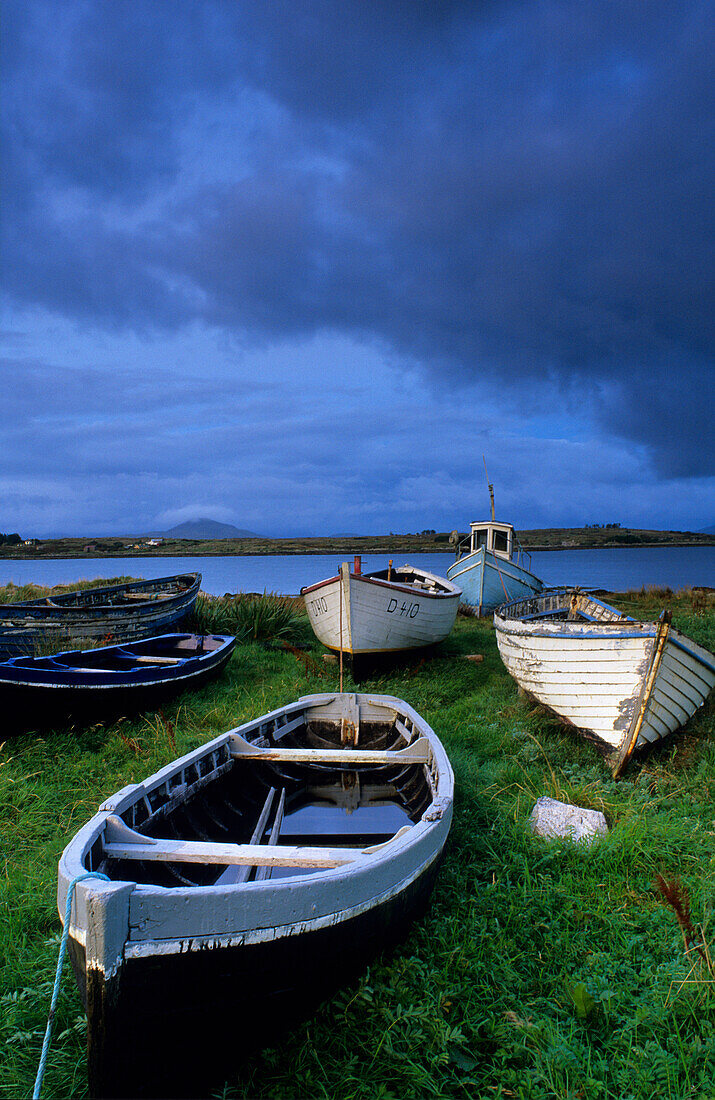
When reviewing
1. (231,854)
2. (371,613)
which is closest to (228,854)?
(231,854)

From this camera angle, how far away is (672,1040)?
106 inches

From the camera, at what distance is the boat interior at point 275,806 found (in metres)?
2.99

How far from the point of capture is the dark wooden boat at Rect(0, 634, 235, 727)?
6.28 metres

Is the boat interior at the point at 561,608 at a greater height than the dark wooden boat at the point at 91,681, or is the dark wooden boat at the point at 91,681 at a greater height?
the boat interior at the point at 561,608

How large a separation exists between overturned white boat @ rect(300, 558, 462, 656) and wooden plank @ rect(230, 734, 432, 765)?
3.89 metres

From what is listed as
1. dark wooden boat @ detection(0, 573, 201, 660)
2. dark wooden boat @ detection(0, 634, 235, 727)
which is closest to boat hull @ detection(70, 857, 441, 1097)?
dark wooden boat @ detection(0, 634, 235, 727)

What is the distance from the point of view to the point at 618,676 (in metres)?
5.68

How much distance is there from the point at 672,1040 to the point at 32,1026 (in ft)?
10.3

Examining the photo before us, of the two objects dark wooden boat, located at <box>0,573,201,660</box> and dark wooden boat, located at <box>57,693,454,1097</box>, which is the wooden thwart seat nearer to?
dark wooden boat, located at <box>57,693,454,1097</box>

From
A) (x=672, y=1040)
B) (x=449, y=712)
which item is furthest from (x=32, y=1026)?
(x=449, y=712)

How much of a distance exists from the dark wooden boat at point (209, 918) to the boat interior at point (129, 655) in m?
3.66

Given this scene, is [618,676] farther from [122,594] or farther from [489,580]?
[489,580]

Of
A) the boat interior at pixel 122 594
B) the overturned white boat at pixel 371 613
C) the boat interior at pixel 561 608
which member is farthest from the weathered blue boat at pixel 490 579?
the boat interior at pixel 122 594

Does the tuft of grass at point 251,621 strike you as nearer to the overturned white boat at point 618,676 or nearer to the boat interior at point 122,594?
the boat interior at point 122,594
